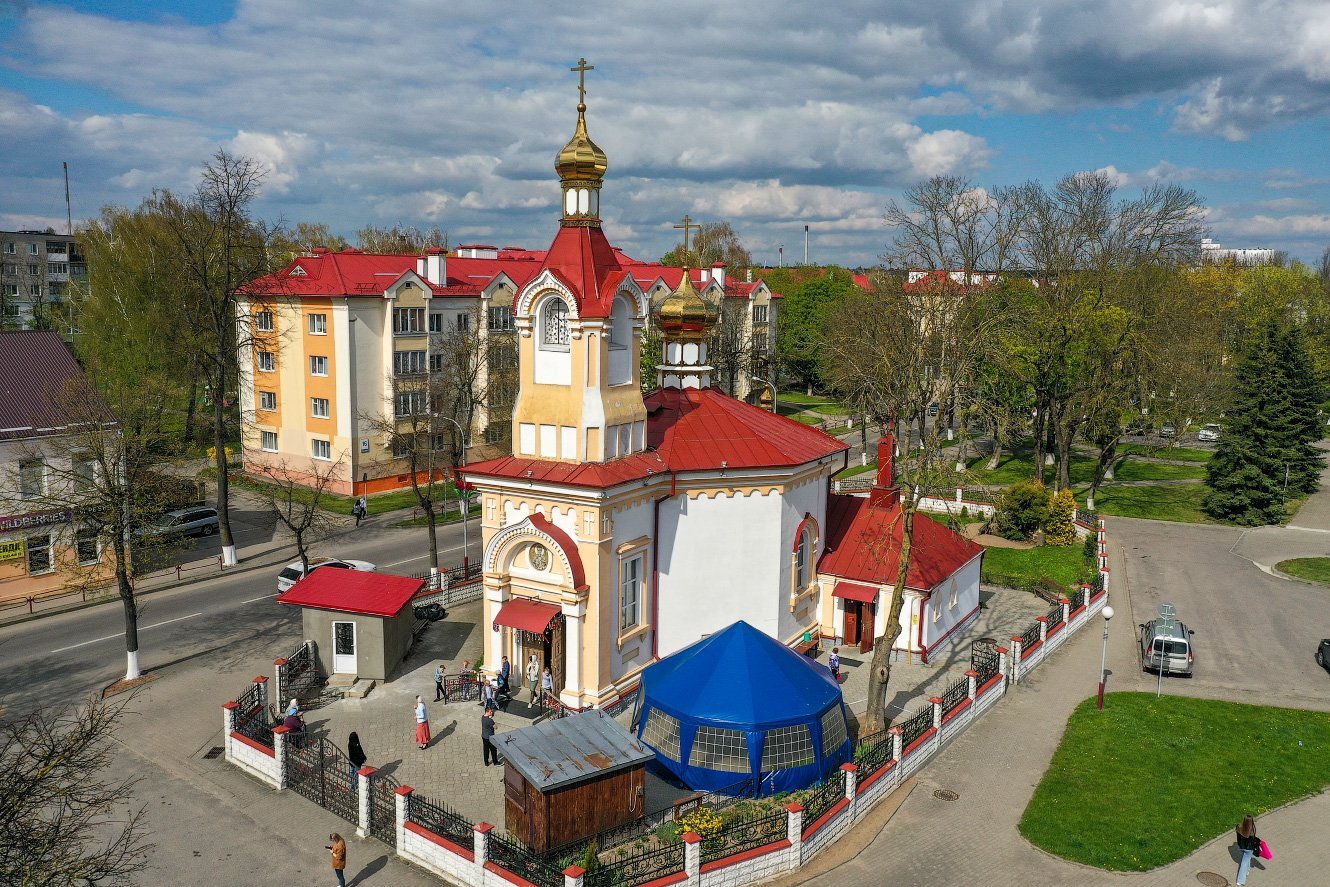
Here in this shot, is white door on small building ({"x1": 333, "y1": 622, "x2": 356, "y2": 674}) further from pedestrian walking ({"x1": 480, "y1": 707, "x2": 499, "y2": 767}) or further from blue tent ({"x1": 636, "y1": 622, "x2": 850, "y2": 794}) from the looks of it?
blue tent ({"x1": 636, "y1": 622, "x2": 850, "y2": 794})

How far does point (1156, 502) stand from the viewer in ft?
140

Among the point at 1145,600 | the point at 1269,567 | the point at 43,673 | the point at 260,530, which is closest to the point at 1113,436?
the point at 1269,567

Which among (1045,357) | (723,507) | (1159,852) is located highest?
(1045,357)

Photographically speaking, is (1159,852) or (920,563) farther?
(920,563)

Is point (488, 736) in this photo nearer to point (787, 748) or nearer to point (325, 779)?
point (325, 779)

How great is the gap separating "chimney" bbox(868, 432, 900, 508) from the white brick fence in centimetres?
765

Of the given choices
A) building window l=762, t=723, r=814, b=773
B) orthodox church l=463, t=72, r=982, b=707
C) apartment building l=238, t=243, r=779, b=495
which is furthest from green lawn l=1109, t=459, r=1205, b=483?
building window l=762, t=723, r=814, b=773

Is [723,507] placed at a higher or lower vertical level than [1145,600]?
higher

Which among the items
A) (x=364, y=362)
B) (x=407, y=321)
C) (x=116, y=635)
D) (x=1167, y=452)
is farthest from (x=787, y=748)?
(x=1167, y=452)

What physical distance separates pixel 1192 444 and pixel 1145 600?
116 feet

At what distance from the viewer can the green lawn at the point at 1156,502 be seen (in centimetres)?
4054

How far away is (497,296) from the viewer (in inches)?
1831

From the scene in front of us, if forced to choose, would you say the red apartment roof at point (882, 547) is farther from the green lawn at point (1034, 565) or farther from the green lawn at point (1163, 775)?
the green lawn at point (1163, 775)

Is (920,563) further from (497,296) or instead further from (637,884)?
(497,296)
